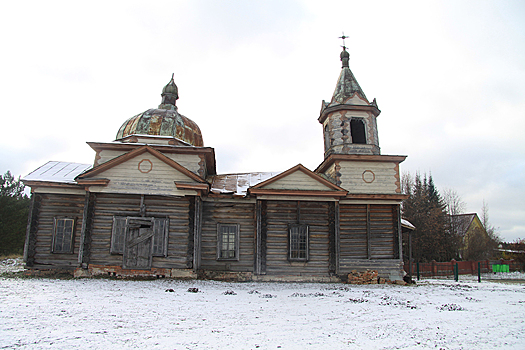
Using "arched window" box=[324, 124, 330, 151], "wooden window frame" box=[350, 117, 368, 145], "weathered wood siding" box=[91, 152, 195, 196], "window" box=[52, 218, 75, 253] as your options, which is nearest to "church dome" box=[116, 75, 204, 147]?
"weathered wood siding" box=[91, 152, 195, 196]

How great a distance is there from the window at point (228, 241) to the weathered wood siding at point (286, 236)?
1.63 metres

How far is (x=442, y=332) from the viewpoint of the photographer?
6133 millimetres

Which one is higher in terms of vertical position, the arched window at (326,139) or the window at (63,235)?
the arched window at (326,139)

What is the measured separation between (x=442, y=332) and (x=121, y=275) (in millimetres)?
11719

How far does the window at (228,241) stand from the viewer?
15.2 meters

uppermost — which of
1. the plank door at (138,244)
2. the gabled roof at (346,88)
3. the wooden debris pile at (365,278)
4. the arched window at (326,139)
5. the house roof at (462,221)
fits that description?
the gabled roof at (346,88)

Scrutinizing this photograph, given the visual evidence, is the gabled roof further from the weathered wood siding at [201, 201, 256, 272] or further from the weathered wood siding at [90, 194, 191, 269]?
the weathered wood siding at [90, 194, 191, 269]

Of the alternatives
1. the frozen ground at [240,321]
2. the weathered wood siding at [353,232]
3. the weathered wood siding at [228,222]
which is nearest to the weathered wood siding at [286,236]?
the weathered wood siding at [228,222]

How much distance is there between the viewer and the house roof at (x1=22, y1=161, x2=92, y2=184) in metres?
15.1

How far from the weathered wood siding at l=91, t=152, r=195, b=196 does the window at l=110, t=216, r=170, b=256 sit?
49.1 inches

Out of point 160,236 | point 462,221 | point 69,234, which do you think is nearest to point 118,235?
point 160,236

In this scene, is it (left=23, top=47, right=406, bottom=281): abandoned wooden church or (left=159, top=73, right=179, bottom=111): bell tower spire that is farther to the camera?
(left=159, top=73, right=179, bottom=111): bell tower spire

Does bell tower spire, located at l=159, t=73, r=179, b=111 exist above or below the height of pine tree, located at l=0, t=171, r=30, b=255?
above

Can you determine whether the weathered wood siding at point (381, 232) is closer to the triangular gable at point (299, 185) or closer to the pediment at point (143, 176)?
the triangular gable at point (299, 185)
